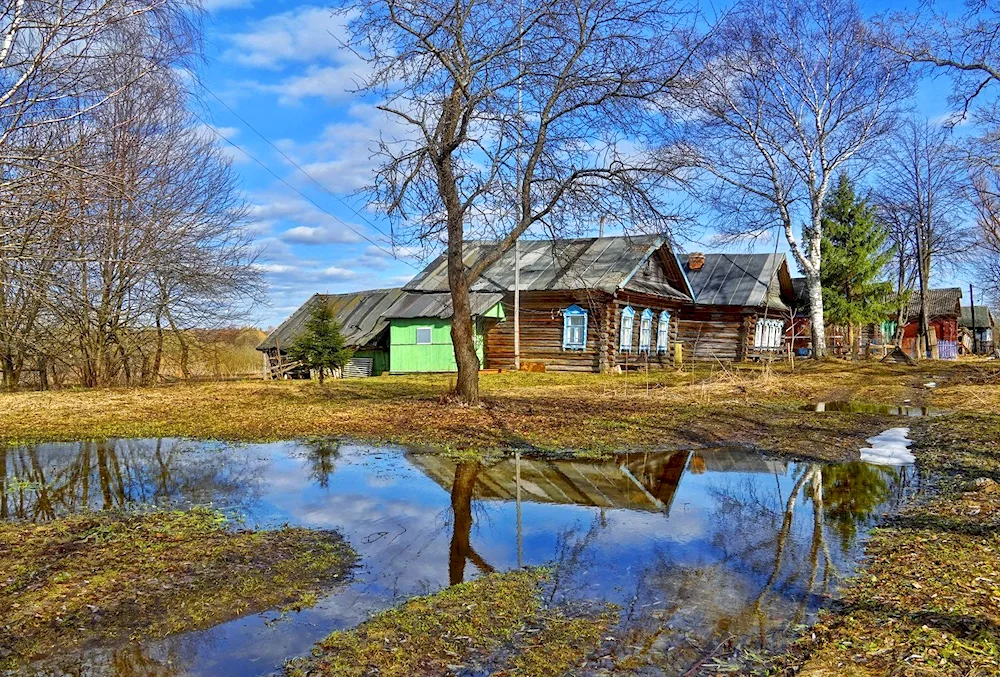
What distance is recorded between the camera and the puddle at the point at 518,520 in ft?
13.7

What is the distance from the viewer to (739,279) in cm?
3497

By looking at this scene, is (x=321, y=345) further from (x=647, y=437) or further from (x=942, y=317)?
(x=942, y=317)

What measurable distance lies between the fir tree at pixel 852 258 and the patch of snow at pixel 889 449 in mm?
25325

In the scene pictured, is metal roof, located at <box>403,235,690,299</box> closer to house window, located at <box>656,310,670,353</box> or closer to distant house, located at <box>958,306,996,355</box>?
house window, located at <box>656,310,670,353</box>

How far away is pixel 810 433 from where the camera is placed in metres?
12.0

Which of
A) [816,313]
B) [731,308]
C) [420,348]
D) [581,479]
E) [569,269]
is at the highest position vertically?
[569,269]

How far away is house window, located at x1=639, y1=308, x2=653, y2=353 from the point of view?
96.8ft

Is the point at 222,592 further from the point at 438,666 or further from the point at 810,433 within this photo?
the point at 810,433

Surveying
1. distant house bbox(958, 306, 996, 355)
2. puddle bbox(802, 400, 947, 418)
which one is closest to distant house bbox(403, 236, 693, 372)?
puddle bbox(802, 400, 947, 418)

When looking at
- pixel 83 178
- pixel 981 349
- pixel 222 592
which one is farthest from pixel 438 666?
pixel 981 349

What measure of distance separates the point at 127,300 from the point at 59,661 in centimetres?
1984

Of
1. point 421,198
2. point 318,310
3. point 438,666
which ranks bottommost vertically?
point 438,666

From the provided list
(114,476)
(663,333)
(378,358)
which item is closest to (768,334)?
(663,333)

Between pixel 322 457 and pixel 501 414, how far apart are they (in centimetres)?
433
